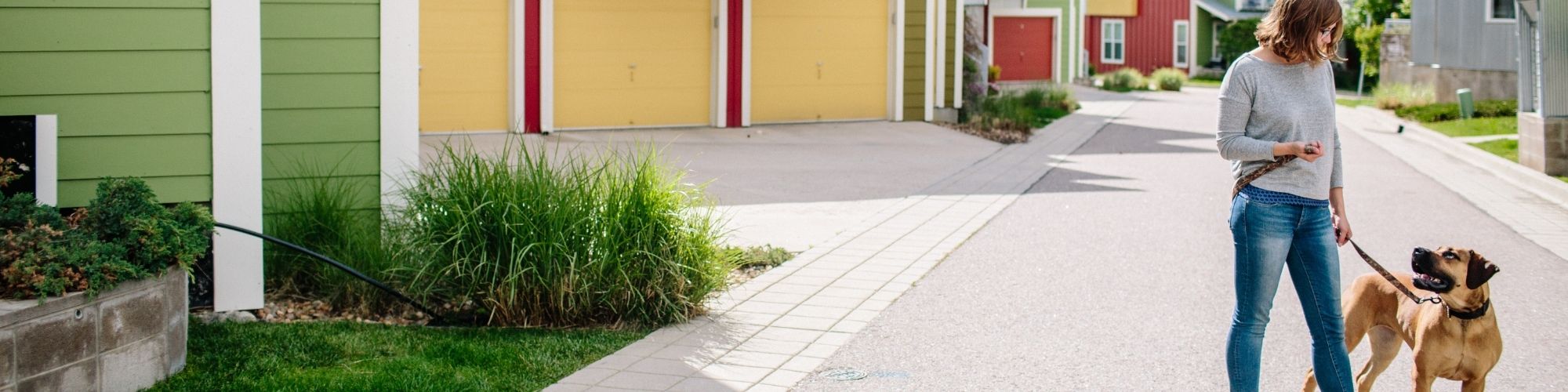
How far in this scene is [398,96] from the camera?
24.4ft

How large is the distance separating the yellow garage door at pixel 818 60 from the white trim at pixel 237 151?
501 inches

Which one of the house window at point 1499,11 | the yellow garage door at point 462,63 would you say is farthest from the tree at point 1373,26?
the yellow garage door at point 462,63

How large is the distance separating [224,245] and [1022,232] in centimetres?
570

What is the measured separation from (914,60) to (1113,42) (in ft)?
98.9

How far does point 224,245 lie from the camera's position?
666cm

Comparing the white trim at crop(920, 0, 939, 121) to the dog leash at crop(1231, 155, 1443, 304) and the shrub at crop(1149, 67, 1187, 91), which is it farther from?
the shrub at crop(1149, 67, 1187, 91)

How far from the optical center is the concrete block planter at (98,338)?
4.68 meters

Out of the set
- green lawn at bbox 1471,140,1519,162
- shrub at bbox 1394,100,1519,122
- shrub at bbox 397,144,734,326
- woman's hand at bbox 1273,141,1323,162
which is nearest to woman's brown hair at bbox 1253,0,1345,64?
woman's hand at bbox 1273,141,1323,162

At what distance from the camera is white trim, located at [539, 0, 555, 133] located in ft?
55.2

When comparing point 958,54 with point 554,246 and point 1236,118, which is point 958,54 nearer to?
point 554,246

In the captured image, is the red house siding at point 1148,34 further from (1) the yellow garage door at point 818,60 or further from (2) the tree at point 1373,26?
(1) the yellow garage door at point 818,60

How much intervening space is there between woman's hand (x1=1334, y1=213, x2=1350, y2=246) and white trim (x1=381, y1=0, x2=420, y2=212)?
439 centimetres

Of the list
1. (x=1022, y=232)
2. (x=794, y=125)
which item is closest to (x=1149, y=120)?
(x=794, y=125)

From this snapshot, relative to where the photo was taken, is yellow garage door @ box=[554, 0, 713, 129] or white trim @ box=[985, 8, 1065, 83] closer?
yellow garage door @ box=[554, 0, 713, 129]
